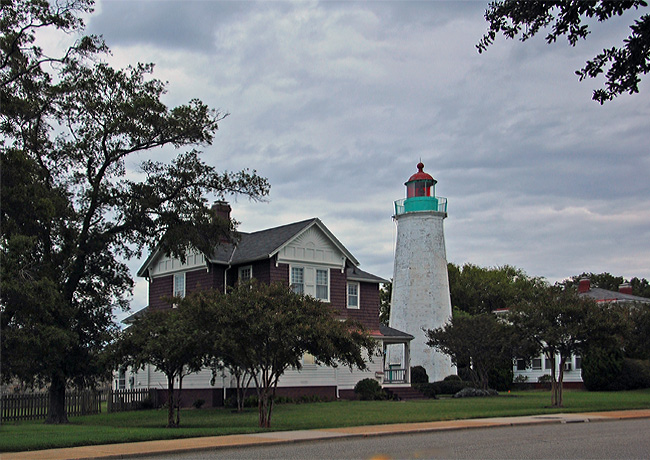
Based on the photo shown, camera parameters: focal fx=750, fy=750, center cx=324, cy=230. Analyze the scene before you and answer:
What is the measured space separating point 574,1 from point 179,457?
10779 millimetres

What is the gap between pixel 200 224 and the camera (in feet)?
97.3

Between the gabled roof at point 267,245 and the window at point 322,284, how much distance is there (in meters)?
1.51

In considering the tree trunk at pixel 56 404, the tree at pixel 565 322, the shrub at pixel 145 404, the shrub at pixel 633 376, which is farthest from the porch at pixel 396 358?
the tree trunk at pixel 56 404

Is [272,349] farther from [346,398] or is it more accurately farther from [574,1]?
[346,398]

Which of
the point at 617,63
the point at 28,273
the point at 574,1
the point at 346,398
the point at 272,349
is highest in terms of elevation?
the point at 574,1

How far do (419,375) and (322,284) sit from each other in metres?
11.1

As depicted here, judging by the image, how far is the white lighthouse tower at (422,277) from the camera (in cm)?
4647

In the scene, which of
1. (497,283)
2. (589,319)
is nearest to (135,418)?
(589,319)

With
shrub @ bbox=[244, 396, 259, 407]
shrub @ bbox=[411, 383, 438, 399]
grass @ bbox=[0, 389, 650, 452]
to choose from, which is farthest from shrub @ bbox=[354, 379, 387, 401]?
shrub @ bbox=[244, 396, 259, 407]

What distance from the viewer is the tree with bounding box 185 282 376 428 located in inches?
787

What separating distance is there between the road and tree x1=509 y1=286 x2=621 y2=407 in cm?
778

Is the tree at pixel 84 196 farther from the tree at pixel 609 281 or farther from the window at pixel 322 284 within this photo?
the tree at pixel 609 281

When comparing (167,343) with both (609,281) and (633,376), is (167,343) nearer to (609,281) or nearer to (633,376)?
(633,376)

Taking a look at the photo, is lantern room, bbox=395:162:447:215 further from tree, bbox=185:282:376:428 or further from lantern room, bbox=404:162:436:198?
tree, bbox=185:282:376:428
